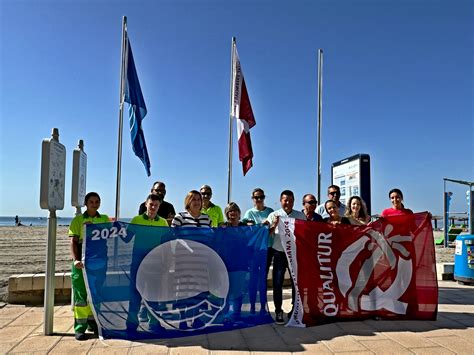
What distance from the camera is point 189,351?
3902 mm

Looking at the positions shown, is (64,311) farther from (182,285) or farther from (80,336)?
(182,285)

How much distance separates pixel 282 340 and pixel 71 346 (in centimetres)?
227

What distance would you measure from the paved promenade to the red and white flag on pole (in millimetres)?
5606

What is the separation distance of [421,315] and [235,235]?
2734 millimetres

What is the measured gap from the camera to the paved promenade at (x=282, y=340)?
3.94m

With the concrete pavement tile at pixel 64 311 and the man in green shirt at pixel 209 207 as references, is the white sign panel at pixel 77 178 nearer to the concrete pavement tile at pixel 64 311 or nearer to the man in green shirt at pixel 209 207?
the concrete pavement tile at pixel 64 311

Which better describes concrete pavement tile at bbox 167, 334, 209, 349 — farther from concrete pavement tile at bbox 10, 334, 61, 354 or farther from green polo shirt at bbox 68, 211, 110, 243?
green polo shirt at bbox 68, 211, 110, 243

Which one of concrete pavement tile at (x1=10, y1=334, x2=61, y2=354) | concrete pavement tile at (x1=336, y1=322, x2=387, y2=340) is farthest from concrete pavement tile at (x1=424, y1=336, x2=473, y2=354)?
concrete pavement tile at (x1=10, y1=334, x2=61, y2=354)

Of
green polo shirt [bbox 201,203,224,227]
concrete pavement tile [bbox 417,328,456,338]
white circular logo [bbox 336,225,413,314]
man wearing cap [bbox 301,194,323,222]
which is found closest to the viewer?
concrete pavement tile [bbox 417,328,456,338]

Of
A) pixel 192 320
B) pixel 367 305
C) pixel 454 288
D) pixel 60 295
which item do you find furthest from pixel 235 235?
pixel 454 288

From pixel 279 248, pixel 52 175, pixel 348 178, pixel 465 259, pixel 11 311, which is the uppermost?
pixel 348 178

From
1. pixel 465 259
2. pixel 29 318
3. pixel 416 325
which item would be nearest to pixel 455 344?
pixel 416 325

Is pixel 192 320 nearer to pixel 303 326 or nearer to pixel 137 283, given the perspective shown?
pixel 137 283

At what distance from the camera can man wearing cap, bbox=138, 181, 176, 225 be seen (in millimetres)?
5738
